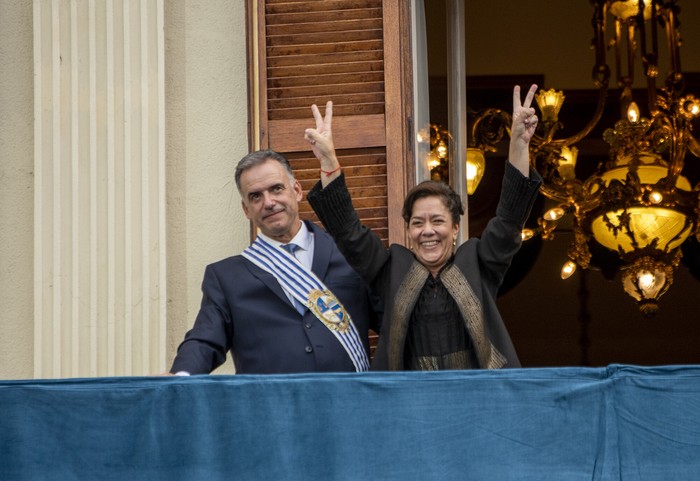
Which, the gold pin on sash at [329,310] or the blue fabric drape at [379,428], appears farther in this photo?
the gold pin on sash at [329,310]

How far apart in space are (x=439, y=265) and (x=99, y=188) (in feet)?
4.90

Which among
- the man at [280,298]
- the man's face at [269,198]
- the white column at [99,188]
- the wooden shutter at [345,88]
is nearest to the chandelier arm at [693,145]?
the wooden shutter at [345,88]

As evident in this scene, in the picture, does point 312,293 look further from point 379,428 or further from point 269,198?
point 379,428

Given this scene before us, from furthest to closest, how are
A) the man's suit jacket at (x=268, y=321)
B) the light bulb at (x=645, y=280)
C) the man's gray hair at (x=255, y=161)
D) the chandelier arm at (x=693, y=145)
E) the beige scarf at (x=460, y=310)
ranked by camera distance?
the chandelier arm at (x=693, y=145) < the light bulb at (x=645, y=280) < the man's gray hair at (x=255, y=161) < the man's suit jacket at (x=268, y=321) < the beige scarf at (x=460, y=310)

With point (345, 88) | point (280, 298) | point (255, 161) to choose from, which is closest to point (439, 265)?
point (280, 298)

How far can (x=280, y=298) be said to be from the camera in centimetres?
Result: 432

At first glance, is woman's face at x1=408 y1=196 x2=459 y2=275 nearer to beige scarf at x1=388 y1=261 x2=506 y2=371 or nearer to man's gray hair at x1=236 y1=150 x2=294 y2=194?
beige scarf at x1=388 y1=261 x2=506 y2=371

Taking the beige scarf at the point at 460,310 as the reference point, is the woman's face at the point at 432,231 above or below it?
above

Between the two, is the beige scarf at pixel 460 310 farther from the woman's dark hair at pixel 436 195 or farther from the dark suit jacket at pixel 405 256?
the woman's dark hair at pixel 436 195

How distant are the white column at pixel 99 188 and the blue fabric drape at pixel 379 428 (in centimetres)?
135

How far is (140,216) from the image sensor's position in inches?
199

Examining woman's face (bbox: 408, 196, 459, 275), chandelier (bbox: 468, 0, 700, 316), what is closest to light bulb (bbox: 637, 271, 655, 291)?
chandelier (bbox: 468, 0, 700, 316)

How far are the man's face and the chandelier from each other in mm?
3031

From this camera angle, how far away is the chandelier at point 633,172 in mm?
7090
